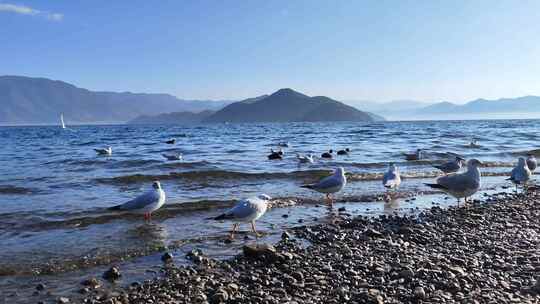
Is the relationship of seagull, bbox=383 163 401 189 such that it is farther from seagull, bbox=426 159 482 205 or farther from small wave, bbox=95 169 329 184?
small wave, bbox=95 169 329 184

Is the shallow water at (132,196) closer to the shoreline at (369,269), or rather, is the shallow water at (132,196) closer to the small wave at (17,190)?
the small wave at (17,190)

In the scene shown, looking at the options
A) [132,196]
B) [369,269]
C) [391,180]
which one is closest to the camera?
[369,269]

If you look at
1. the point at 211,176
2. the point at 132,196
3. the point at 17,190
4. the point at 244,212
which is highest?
the point at 244,212

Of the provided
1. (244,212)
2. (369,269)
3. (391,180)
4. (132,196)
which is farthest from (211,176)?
(369,269)

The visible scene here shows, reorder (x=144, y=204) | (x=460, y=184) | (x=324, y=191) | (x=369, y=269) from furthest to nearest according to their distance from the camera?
(x=324, y=191)
(x=460, y=184)
(x=144, y=204)
(x=369, y=269)

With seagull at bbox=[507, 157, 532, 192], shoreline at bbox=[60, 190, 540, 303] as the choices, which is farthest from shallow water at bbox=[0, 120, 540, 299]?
seagull at bbox=[507, 157, 532, 192]

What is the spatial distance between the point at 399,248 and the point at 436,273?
4.50ft

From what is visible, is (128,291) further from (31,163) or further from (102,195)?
(31,163)

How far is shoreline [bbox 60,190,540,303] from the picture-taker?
6.15 meters

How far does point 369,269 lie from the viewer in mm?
7082

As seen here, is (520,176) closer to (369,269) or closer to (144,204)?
(369,269)

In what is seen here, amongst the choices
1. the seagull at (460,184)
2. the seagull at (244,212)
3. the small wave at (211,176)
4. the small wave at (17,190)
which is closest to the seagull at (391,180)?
the seagull at (460,184)

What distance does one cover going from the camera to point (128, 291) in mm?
6418

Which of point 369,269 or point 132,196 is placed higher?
point 369,269
